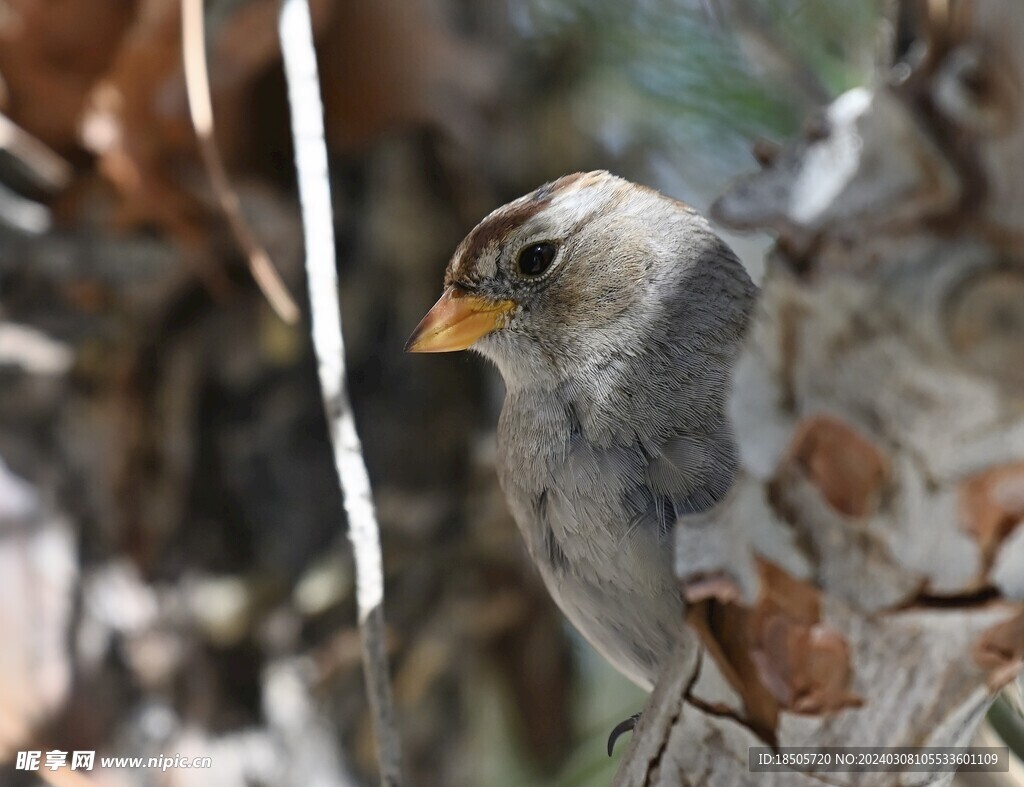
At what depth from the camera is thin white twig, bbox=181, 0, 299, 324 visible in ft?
6.37

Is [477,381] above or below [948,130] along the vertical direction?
below

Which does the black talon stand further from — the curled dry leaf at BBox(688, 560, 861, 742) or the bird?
the curled dry leaf at BBox(688, 560, 861, 742)

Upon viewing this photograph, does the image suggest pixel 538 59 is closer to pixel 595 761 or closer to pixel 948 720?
pixel 595 761

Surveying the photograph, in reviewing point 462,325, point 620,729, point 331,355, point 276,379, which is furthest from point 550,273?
point 276,379

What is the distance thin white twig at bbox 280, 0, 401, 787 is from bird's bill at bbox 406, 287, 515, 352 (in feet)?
1.26

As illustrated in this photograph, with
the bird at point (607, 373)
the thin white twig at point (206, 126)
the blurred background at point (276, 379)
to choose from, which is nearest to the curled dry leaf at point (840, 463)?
the bird at point (607, 373)

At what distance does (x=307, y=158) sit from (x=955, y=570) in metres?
0.79

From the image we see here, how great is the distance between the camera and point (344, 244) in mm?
2396

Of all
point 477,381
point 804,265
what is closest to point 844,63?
point 477,381

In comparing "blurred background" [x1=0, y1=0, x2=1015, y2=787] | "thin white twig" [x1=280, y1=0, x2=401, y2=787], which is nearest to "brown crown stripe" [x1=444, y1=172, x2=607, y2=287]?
"thin white twig" [x1=280, y1=0, x2=401, y2=787]

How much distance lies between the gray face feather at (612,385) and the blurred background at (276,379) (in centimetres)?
69

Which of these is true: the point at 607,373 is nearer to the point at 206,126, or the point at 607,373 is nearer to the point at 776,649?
the point at 776,649

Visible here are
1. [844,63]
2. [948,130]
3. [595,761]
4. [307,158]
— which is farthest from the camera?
[595,761]

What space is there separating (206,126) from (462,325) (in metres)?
0.88
